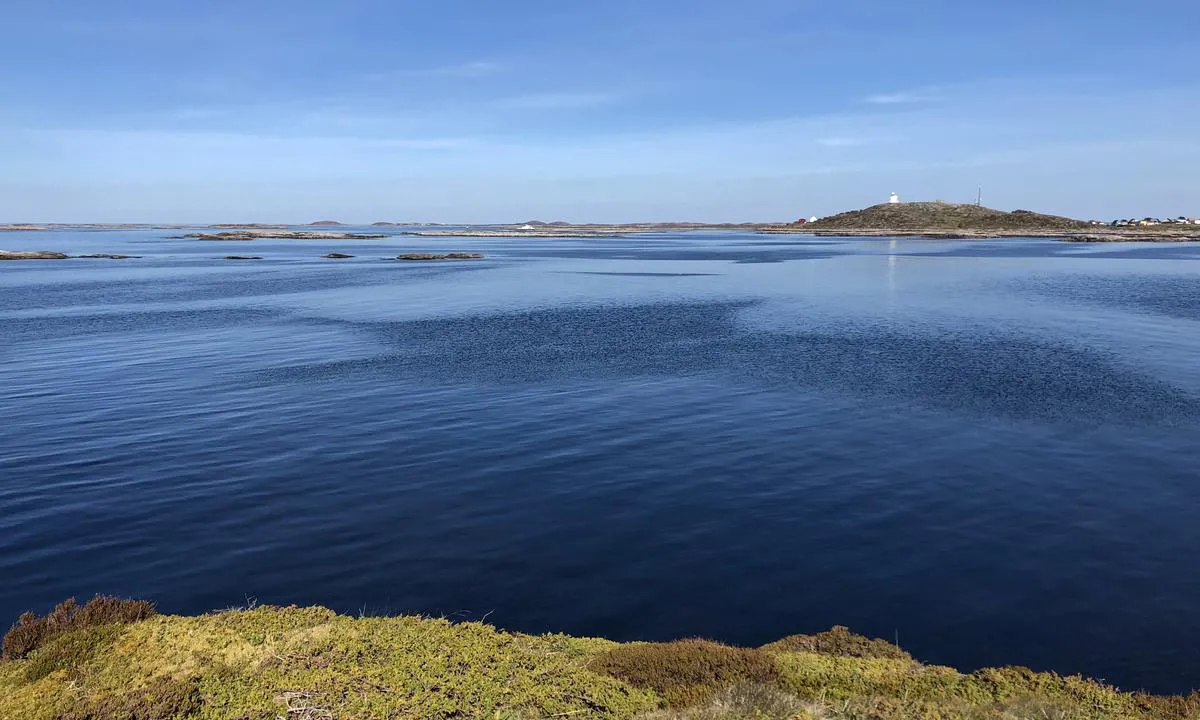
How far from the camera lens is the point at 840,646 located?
14023 millimetres

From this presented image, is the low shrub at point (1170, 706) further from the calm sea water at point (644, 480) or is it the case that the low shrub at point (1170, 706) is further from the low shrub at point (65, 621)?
the low shrub at point (65, 621)

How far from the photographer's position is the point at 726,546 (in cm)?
1927

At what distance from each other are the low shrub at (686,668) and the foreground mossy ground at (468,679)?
32 mm

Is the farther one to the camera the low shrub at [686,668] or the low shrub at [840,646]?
the low shrub at [840,646]

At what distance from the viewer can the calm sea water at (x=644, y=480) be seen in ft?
53.9

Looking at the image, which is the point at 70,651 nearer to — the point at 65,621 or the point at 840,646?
the point at 65,621

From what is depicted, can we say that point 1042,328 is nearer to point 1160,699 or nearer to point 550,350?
point 550,350

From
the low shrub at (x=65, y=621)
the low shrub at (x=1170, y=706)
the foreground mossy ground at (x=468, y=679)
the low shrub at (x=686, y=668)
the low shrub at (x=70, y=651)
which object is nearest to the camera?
the foreground mossy ground at (x=468, y=679)

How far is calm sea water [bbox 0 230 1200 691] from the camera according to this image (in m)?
16.4

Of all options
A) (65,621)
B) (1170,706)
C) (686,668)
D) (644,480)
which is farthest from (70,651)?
(1170,706)

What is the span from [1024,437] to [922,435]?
3.77 m

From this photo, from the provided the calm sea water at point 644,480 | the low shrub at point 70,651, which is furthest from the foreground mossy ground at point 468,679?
the calm sea water at point 644,480

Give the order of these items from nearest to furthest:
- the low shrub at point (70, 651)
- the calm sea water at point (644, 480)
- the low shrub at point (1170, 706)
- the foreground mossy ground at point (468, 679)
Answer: the foreground mossy ground at point (468, 679), the low shrub at point (1170, 706), the low shrub at point (70, 651), the calm sea water at point (644, 480)

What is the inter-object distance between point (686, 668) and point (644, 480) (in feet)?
38.8
